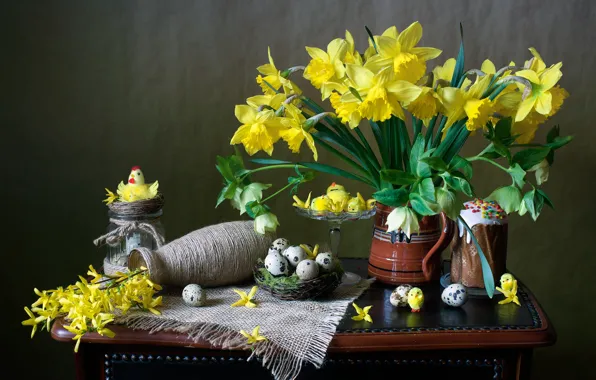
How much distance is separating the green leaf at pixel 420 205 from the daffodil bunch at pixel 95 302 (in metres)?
0.42

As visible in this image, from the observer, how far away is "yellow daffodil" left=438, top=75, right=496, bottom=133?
97cm

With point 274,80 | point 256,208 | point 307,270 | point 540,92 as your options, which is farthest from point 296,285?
point 540,92

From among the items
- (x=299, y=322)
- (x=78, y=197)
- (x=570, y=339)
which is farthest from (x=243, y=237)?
(x=570, y=339)

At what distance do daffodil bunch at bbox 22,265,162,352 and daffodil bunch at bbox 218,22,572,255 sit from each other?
0.21 metres

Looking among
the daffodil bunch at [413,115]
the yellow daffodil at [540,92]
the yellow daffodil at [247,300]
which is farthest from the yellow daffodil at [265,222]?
the yellow daffodil at [540,92]

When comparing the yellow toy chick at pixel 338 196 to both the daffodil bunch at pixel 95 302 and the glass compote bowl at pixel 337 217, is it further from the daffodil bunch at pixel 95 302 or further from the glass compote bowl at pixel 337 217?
the daffodil bunch at pixel 95 302

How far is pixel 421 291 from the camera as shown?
3.58ft

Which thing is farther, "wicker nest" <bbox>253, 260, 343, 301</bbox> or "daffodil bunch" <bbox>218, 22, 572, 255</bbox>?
"wicker nest" <bbox>253, 260, 343, 301</bbox>

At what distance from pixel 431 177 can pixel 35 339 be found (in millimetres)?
1119

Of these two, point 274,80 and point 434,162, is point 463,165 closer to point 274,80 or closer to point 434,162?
point 434,162

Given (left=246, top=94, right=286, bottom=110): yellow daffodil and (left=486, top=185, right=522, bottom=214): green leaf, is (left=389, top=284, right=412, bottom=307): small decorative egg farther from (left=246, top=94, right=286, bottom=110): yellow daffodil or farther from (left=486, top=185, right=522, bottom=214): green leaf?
(left=246, top=94, right=286, bottom=110): yellow daffodil

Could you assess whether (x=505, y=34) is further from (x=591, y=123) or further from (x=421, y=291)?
(x=421, y=291)

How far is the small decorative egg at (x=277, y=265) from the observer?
3.58 ft

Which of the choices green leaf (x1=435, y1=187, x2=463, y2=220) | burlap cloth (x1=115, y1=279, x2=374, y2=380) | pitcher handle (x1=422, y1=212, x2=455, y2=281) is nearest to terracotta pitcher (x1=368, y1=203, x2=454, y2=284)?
pitcher handle (x1=422, y1=212, x2=455, y2=281)
